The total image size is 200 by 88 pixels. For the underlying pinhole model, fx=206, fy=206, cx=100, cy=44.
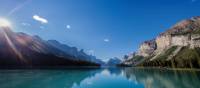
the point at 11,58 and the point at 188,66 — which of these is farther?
the point at 11,58

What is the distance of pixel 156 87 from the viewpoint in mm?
41875

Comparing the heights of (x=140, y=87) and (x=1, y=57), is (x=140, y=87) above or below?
below

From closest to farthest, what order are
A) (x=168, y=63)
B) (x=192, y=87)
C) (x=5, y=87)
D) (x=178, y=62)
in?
(x=5, y=87) < (x=192, y=87) < (x=178, y=62) < (x=168, y=63)

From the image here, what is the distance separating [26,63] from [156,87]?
176948 mm

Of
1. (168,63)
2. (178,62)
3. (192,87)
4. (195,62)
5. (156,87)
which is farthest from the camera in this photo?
(168,63)

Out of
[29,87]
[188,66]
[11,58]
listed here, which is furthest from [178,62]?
[11,58]

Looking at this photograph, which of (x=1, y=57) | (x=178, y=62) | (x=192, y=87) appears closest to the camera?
(x=192, y=87)

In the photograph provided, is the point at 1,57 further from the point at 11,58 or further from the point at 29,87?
the point at 29,87

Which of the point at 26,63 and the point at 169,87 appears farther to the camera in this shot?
the point at 26,63

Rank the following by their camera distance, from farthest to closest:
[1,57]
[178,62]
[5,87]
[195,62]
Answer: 1. [1,57]
2. [178,62]
3. [195,62]
4. [5,87]

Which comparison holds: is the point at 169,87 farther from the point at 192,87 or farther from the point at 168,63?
the point at 168,63

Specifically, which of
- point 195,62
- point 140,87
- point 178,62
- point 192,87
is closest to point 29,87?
point 140,87

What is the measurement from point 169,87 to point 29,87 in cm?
2615

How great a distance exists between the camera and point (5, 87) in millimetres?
33781
